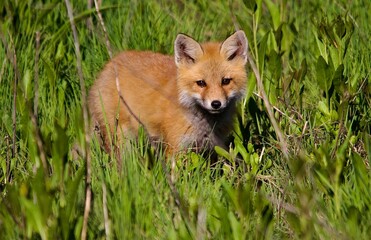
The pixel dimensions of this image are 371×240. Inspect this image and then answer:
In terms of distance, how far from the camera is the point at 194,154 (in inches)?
185

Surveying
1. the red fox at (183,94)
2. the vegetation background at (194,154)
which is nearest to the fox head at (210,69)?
the red fox at (183,94)

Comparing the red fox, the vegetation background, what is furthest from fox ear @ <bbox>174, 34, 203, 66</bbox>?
the vegetation background

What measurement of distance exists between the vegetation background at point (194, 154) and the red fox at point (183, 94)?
0.15 m

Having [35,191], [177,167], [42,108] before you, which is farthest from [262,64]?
[35,191]

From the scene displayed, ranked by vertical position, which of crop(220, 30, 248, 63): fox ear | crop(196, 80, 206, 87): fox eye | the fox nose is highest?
crop(220, 30, 248, 63): fox ear

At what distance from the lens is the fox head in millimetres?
5266

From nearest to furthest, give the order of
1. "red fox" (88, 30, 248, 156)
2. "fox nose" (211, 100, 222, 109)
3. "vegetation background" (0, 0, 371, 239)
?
"vegetation background" (0, 0, 371, 239) → "fox nose" (211, 100, 222, 109) → "red fox" (88, 30, 248, 156)

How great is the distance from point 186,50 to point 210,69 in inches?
8.5

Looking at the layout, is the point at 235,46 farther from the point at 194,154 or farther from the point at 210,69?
the point at 194,154

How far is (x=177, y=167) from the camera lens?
4.60 meters

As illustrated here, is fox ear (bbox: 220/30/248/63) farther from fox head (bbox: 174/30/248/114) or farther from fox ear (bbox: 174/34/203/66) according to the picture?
fox ear (bbox: 174/34/203/66)

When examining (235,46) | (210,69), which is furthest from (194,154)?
(235,46)

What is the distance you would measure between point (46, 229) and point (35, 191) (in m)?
0.17

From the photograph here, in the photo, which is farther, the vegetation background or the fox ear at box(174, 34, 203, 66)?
the fox ear at box(174, 34, 203, 66)
